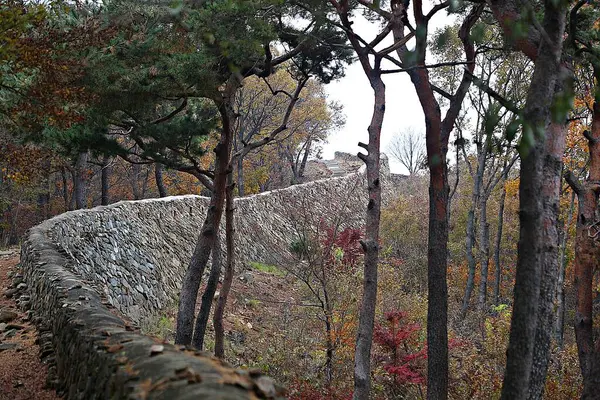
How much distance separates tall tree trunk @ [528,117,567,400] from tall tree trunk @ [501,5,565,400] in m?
0.80

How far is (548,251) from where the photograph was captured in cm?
317

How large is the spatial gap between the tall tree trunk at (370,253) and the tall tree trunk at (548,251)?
286 cm

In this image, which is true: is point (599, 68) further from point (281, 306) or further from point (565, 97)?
point (281, 306)

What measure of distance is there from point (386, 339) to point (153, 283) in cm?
538

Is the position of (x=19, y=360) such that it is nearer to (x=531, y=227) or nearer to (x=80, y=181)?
(x=531, y=227)

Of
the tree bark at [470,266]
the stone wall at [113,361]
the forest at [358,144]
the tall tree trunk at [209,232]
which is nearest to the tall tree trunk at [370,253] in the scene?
the forest at [358,144]

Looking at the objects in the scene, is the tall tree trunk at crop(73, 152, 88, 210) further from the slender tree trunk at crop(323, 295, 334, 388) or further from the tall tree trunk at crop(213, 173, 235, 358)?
the slender tree trunk at crop(323, 295, 334, 388)

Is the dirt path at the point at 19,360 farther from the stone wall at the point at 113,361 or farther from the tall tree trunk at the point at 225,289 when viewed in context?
the tall tree trunk at the point at 225,289

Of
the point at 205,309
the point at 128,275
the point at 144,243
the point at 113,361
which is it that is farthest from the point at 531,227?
the point at 144,243

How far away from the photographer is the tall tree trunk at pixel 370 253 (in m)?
6.06

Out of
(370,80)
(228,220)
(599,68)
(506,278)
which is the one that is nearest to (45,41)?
(228,220)

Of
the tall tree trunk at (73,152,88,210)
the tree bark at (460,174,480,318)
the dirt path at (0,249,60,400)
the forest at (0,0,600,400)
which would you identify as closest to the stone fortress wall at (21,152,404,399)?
the dirt path at (0,249,60,400)

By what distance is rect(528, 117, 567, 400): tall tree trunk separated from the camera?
3.18m

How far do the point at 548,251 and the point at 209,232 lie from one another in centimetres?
516
